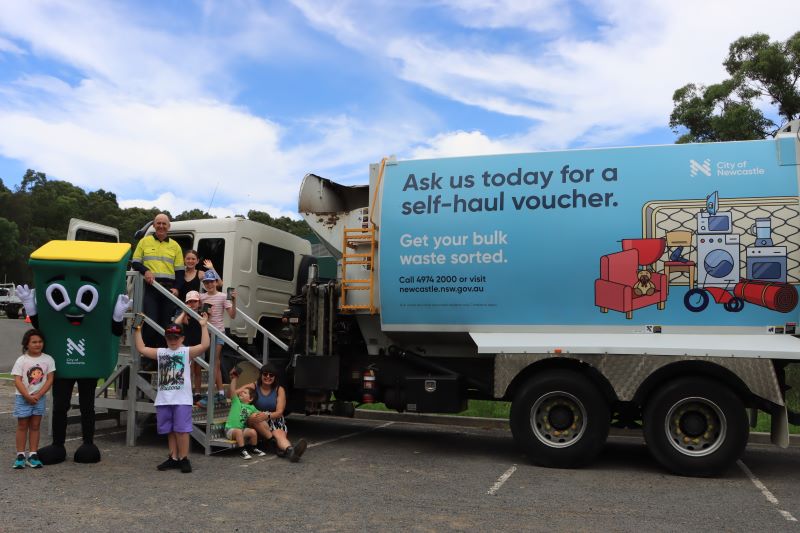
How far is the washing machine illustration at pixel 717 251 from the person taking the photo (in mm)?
6477

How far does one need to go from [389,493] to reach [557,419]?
6.89 ft

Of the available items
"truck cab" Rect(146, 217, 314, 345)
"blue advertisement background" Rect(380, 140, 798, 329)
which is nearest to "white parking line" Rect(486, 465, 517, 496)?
"blue advertisement background" Rect(380, 140, 798, 329)

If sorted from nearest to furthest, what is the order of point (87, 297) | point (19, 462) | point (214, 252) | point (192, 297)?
1. point (19, 462)
2. point (87, 297)
3. point (192, 297)
4. point (214, 252)

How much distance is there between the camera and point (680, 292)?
21.5ft

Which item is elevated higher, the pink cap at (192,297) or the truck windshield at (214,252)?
the truck windshield at (214,252)

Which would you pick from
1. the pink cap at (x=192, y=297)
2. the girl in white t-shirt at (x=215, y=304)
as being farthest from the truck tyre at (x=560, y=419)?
the pink cap at (x=192, y=297)

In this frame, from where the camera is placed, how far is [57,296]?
6250 millimetres

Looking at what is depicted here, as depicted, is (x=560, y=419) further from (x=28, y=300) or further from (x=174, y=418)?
(x=28, y=300)

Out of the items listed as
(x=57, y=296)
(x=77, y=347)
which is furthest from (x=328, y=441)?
(x=57, y=296)

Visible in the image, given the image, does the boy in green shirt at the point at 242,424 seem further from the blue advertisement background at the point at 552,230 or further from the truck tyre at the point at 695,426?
the truck tyre at the point at 695,426

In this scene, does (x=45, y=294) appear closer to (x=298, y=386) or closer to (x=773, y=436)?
(x=298, y=386)

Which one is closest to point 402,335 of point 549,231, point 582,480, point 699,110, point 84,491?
point 549,231

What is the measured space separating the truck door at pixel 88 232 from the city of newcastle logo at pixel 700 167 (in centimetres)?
736

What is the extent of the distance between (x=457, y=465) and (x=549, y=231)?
103 inches
